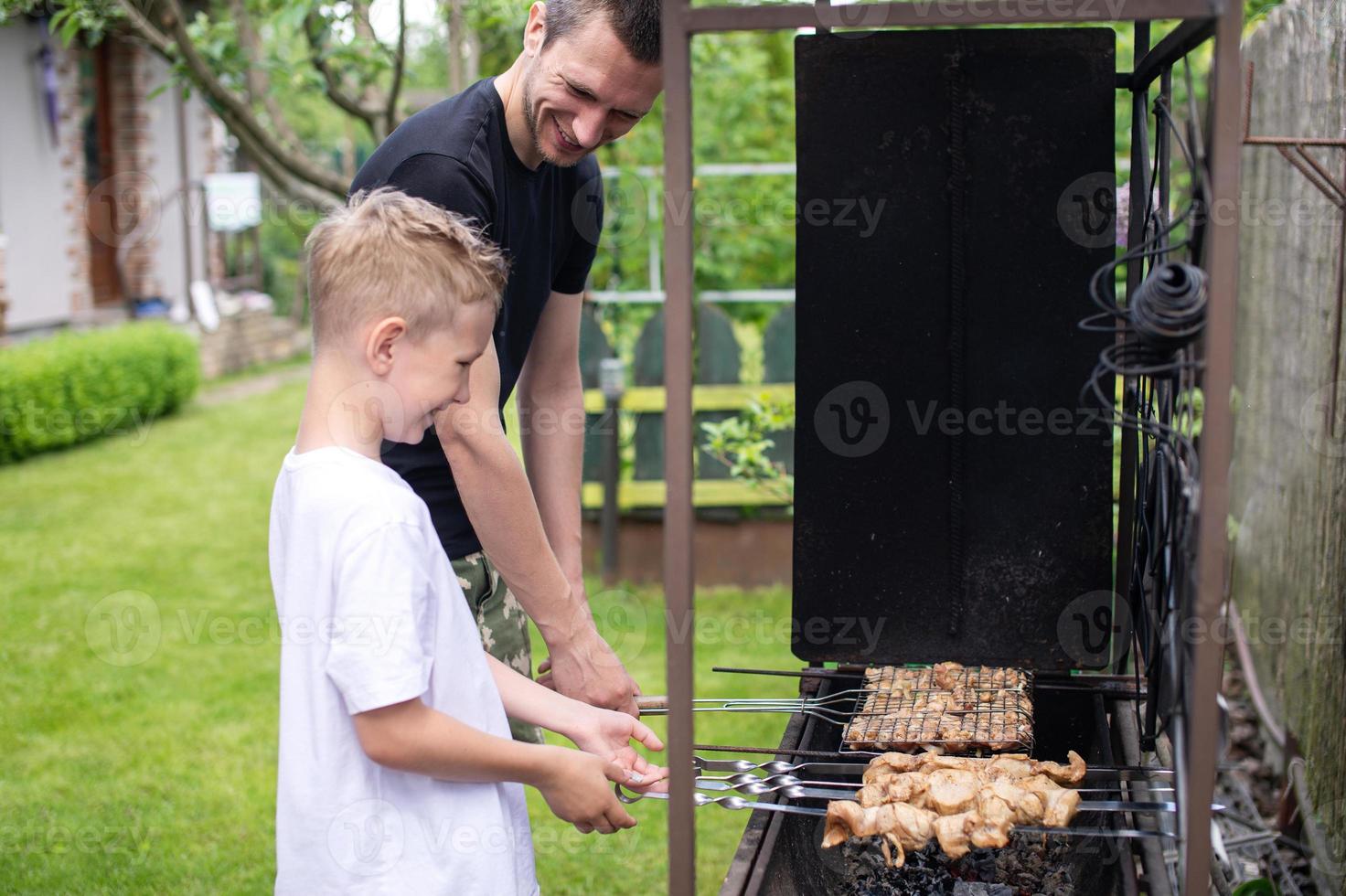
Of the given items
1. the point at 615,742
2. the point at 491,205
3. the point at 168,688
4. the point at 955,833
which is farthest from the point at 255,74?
the point at 955,833

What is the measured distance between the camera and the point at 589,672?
7.03 feet

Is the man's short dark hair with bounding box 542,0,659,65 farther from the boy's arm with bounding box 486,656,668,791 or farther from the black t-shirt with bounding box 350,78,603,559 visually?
the boy's arm with bounding box 486,656,668,791

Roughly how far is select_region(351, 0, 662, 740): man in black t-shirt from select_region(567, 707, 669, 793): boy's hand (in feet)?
0.67

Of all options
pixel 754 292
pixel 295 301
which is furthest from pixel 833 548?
pixel 295 301

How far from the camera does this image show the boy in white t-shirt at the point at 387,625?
5.09 ft

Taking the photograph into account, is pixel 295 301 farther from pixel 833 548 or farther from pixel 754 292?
pixel 833 548

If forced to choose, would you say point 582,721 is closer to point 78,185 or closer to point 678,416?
point 678,416

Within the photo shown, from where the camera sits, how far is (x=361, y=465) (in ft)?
5.30

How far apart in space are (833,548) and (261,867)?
1.99m

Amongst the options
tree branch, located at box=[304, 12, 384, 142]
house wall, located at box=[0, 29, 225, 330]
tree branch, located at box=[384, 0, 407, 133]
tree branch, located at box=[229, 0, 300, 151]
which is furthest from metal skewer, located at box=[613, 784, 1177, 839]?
house wall, located at box=[0, 29, 225, 330]

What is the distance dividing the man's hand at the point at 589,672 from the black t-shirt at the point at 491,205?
0.34 metres

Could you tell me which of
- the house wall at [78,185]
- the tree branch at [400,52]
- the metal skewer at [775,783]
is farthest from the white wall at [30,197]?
the metal skewer at [775,783]

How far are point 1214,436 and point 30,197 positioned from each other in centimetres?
1147

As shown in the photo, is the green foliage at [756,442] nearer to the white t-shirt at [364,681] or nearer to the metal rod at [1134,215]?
the metal rod at [1134,215]
